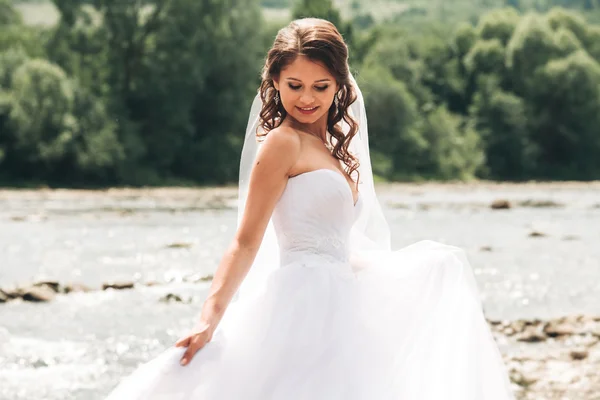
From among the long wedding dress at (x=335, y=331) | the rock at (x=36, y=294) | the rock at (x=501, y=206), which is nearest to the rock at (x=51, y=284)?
the rock at (x=36, y=294)

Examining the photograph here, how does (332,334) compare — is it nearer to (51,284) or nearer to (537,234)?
(51,284)

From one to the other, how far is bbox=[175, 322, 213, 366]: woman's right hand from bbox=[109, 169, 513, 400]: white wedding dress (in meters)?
0.02

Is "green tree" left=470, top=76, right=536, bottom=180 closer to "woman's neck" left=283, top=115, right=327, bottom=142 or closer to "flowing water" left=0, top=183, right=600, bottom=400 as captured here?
"flowing water" left=0, top=183, right=600, bottom=400

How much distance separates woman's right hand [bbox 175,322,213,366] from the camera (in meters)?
3.27

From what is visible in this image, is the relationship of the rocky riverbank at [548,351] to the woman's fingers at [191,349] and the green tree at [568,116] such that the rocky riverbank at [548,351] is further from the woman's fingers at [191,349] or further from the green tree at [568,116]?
the green tree at [568,116]

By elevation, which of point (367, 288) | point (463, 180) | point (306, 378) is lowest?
point (463, 180)

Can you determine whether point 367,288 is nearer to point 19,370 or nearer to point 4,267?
point 19,370

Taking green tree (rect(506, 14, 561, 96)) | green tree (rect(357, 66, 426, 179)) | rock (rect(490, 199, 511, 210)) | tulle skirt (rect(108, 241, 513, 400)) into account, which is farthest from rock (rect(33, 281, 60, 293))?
green tree (rect(506, 14, 561, 96))

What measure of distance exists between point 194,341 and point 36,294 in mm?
14055

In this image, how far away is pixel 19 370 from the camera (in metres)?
11.4

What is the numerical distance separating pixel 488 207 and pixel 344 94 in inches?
1422

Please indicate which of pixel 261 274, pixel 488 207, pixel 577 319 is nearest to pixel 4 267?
pixel 577 319

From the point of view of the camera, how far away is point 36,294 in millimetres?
16703

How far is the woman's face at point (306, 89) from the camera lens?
3.50m
